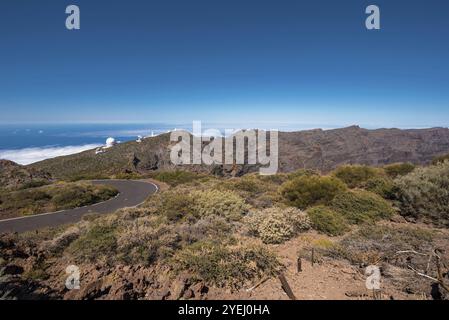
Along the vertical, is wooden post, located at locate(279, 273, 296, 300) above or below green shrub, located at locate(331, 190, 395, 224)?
below

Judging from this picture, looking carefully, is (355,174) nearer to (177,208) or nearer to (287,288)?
(177,208)

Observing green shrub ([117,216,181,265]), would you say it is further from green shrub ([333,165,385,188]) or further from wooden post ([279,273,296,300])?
green shrub ([333,165,385,188])

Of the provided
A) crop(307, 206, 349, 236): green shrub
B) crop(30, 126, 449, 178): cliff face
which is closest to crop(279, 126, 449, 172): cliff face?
crop(30, 126, 449, 178): cliff face

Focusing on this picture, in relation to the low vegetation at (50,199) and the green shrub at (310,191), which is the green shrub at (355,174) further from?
the low vegetation at (50,199)

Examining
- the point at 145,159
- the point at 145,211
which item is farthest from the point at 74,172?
the point at 145,211
